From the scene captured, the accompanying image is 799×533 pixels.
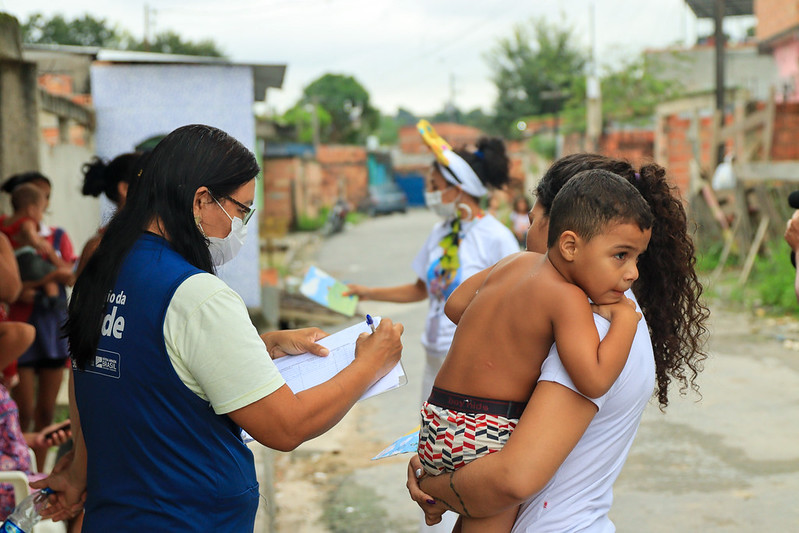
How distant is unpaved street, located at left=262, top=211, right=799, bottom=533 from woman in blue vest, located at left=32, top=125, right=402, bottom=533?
195 cm

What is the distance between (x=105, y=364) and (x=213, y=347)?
29 centimetres

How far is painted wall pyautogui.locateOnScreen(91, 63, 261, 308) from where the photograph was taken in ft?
32.3

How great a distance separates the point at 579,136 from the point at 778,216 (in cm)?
1605

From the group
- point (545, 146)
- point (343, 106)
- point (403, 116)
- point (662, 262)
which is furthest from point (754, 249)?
point (403, 116)

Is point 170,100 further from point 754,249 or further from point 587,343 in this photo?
point 587,343

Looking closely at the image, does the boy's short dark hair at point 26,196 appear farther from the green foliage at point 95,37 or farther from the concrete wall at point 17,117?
the green foliage at point 95,37

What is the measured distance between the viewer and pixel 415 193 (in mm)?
53594

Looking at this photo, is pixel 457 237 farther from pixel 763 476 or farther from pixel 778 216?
pixel 778 216

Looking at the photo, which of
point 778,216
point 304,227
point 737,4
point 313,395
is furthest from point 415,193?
point 313,395

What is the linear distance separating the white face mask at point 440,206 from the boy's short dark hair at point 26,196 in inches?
99.0

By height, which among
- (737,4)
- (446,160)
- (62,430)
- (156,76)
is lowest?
(62,430)

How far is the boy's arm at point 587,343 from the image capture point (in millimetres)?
1716

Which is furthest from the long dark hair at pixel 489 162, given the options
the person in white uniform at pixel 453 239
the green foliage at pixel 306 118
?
the green foliage at pixel 306 118

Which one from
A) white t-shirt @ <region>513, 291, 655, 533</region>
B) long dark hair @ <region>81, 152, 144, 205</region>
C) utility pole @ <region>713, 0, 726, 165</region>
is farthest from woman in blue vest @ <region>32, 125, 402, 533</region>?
utility pole @ <region>713, 0, 726, 165</region>
